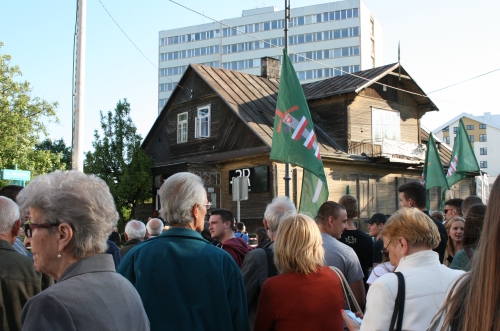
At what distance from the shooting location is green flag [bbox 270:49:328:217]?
346 inches

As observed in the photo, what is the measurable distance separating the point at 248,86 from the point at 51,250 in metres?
26.9

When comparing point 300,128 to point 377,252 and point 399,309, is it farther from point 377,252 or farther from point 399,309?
point 399,309

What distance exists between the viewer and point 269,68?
1259 inches

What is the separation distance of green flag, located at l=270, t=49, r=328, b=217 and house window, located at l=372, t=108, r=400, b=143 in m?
18.0

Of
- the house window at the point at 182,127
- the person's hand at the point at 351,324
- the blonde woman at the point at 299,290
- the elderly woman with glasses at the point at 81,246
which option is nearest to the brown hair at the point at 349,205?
the blonde woman at the point at 299,290

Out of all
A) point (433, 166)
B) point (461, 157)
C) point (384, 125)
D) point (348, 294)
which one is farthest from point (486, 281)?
point (384, 125)

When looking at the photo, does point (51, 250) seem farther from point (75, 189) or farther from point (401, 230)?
point (401, 230)

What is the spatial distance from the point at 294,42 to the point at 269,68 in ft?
204

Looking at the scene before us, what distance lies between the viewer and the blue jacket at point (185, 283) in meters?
3.36

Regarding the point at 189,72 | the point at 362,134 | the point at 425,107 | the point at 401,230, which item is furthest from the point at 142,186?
the point at 401,230

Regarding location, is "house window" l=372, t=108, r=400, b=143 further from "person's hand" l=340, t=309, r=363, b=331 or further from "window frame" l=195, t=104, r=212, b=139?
"person's hand" l=340, t=309, r=363, b=331

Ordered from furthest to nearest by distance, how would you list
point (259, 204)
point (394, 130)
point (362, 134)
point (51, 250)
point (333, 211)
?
point (394, 130) → point (362, 134) → point (259, 204) → point (333, 211) → point (51, 250)

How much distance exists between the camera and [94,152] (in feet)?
94.8

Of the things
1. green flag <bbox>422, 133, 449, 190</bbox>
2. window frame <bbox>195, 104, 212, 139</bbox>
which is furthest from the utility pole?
window frame <bbox>195, 104, 212, 139</bbox>
